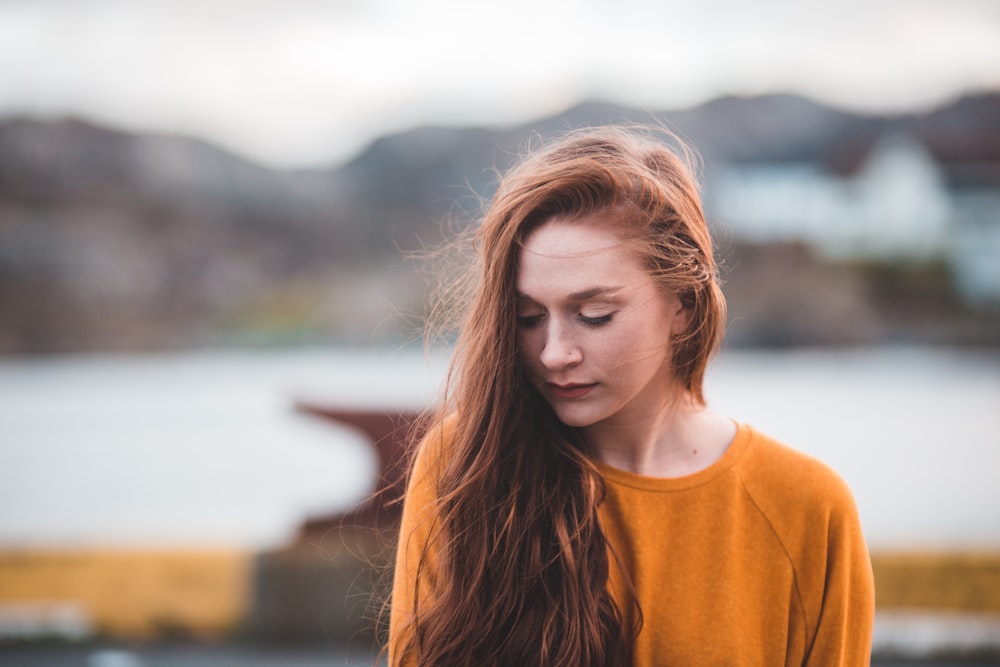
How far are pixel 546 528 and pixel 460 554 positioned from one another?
0.53 feet

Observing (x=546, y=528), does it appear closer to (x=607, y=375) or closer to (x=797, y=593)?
(x=607, y=375)

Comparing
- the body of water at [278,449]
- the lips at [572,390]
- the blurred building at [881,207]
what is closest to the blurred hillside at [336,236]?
the blurred building at [881,207]

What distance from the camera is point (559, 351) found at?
1.35 meters

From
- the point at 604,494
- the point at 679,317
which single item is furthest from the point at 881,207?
the point at 604,494

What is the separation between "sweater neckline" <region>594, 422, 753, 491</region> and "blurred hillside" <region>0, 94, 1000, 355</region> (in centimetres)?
3529

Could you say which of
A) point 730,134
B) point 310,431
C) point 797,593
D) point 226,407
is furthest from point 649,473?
point 730,134

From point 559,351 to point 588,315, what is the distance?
3.1 inches

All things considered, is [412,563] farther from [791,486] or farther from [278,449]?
[278,449]

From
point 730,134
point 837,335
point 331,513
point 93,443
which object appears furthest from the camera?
point 730,134

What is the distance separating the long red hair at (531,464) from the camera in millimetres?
1388

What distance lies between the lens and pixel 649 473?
1499 millimetres

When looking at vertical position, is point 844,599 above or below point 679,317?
below

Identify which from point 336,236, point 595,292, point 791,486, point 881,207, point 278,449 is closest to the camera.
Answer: point 595,292

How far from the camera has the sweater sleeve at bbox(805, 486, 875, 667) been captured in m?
1.43
